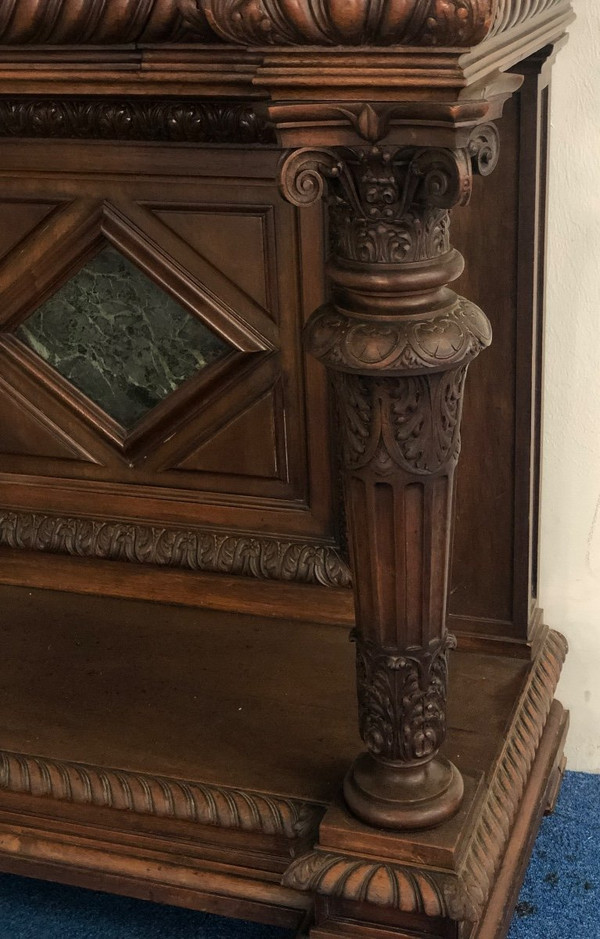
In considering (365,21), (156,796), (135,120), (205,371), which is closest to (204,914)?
(156,796)

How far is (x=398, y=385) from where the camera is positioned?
843 millimetres

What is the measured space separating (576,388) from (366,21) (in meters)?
0.69

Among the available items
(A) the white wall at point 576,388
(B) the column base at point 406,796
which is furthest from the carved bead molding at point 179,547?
(B) the column base at point 406,796

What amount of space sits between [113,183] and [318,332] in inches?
21.6

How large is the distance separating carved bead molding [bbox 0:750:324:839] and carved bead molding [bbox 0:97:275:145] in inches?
26.2

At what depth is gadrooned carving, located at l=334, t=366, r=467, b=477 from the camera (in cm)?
85

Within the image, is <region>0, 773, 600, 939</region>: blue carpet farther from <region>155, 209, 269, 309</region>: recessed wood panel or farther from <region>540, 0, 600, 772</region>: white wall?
<region>155, 209, 269, 309</region>: recessed wood panel

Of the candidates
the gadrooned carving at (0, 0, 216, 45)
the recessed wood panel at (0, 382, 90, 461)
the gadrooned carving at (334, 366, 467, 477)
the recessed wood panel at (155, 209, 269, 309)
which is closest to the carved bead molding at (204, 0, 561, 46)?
the gadrooned carving at (0, 0, 216, 45)

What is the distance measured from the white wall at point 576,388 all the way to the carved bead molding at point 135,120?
0.32 metres

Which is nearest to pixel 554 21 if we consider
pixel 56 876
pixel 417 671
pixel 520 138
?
pixel 520 138

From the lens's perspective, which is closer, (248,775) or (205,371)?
(248,775)

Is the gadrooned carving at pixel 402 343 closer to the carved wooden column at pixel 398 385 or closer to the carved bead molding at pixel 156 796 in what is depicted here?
the carved wooden column at pixel 398 385

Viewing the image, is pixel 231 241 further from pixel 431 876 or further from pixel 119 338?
pixel 431 876

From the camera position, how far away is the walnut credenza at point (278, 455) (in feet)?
2.64
